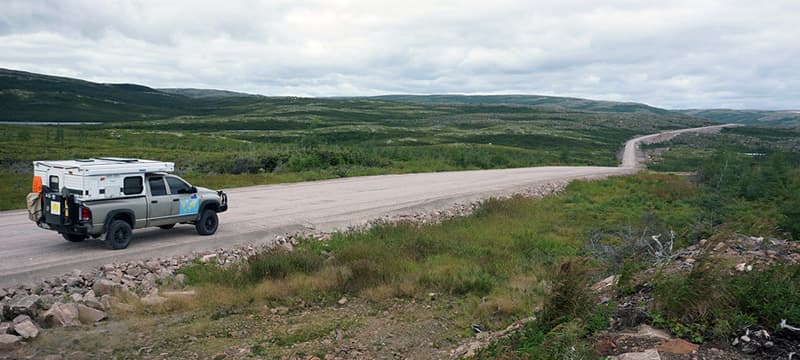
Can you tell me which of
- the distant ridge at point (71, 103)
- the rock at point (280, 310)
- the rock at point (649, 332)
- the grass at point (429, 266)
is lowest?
the rock at point (280, 310)

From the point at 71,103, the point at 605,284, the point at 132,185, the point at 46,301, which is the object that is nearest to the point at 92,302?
the point at 46,301

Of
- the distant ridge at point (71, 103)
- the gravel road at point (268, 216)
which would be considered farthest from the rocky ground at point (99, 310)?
the distant ridge at point (71, 103)

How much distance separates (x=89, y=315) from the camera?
8609mm

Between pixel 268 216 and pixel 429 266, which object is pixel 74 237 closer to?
pixel 268 216

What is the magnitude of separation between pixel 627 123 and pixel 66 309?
493ft

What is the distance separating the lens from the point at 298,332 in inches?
326

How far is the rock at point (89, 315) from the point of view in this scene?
28.1 ft

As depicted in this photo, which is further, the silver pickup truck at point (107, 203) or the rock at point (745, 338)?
the silver pickup truck at point (107, 203)

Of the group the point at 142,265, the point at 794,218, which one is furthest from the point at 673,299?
the point at 794,218

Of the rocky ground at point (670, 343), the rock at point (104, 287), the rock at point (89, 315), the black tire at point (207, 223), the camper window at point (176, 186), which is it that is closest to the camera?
the rocky ground at point (670, 343)

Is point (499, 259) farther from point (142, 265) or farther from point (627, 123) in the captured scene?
point (627, 123)

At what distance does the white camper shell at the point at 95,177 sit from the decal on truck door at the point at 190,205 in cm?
115

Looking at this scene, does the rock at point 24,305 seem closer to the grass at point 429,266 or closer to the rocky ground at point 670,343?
the grass at point 429,266

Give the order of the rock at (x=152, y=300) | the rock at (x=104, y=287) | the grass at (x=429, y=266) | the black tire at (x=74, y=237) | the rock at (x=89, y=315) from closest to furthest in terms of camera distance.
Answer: the rock at (x=89, y=315)
the rock at (x=152, y=300)
the rock at (x=104, y=287)
the grass at (x=429, y=266)
the black tire at (x=74, y=237)
